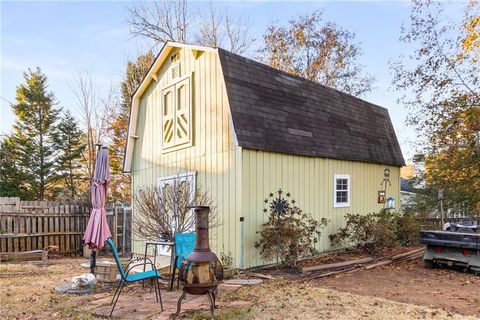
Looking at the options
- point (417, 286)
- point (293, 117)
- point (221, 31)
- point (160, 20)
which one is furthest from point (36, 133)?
point (417, 286)

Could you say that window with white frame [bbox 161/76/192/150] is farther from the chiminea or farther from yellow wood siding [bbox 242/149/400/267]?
the chiminea

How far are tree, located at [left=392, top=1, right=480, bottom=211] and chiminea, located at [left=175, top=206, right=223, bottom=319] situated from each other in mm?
12712

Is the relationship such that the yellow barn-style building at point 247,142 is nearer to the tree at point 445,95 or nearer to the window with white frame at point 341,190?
the window with white frame at point 341,190

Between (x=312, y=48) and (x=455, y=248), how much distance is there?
56.2 feet

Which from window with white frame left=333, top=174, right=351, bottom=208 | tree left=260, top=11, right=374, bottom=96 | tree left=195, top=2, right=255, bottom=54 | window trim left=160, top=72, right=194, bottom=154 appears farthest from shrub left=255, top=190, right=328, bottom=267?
tree left=260, top=11, right=374, bottom=96

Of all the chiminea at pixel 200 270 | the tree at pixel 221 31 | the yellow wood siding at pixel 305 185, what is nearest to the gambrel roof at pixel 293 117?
the yellow wood siding at pixel 305 185

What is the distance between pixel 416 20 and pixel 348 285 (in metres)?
13.2

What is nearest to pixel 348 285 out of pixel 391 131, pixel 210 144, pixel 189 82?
pixel 210 144

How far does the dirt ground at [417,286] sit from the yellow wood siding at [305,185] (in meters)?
1.92

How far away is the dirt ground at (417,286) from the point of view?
221 inches

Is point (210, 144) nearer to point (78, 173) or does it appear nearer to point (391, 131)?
point (391, 131)

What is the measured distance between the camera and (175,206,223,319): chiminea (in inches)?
188

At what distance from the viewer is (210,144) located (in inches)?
360

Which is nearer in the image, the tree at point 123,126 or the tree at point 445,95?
the tree at point 445,95
